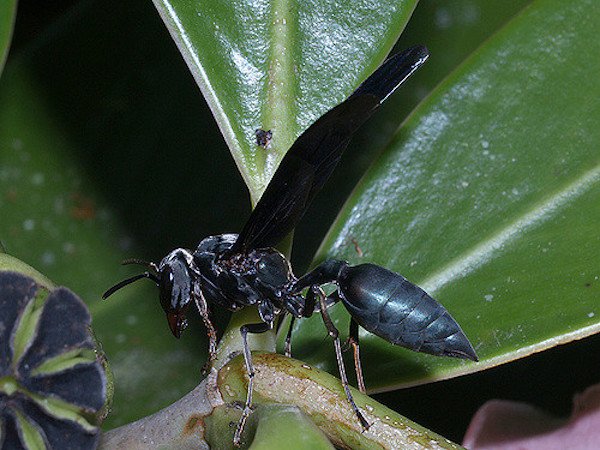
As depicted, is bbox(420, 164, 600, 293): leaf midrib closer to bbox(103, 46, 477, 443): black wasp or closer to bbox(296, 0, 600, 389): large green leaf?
bbox(296, 0, 600, 389): large green leaf

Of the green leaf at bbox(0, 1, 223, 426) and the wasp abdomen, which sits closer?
the wasp abdomen

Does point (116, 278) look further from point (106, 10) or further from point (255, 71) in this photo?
point (255, 71)

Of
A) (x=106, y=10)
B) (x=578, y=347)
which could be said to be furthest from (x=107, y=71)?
(x=578, y=347)

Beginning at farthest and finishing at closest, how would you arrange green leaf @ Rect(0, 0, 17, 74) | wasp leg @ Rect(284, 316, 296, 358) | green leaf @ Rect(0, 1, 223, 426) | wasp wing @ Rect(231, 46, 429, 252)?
green leaf @ Rect(0, 1, 223, 426), wasp leg @ Rect(284, 316, 296, 358), green leaf @ Rect(0, 0, 17, 74), wasp wing @ Rect(231, 46, 429, 252)

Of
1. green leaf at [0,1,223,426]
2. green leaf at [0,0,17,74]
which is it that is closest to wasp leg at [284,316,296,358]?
green leaf at [0,1,223,426]

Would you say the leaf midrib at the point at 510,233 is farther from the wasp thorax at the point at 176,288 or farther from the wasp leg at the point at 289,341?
the wasp thorax at the point at 176,288

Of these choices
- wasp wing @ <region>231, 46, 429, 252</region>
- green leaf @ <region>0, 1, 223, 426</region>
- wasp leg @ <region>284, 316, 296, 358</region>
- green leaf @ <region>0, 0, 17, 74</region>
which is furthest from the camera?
green leaf @ <region>0, 1, 223, 426</region>

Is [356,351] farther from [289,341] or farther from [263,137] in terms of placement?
[263,137]
